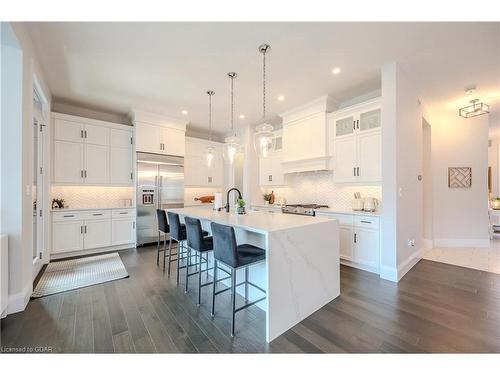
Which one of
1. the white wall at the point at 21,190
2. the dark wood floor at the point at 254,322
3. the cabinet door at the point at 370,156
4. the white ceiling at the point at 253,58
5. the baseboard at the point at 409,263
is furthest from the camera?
the cabinet door at the point at 370,156

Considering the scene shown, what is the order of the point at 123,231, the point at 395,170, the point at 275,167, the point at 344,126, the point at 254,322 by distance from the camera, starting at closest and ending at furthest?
1. the point at 254,322
2. the point at 395,170
3. the point at 344,126
4. the point at 123,231
5. the point at 275,167

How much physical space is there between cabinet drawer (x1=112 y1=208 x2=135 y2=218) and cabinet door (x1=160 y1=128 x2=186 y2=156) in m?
1.43

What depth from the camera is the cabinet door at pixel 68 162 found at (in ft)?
12.9

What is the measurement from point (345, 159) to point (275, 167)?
5.76ft

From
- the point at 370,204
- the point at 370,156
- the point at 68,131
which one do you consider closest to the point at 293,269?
the point at 370,204

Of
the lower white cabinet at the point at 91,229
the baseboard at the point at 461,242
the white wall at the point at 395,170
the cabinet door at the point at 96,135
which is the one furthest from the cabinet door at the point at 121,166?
the baseboard at the point at 461,242

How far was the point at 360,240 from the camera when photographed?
333 cm

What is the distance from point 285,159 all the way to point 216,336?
3618mm

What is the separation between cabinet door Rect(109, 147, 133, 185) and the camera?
14.7ft

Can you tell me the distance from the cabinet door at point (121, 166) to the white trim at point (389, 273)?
482 centimetres

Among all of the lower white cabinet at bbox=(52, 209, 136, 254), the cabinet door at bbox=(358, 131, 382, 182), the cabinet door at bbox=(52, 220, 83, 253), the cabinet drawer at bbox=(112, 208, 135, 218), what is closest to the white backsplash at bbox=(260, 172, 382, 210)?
the cabinet door at bbox=(358, 131, 382, 182)

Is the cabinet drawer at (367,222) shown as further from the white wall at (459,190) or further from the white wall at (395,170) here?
the white wall at (459,190)

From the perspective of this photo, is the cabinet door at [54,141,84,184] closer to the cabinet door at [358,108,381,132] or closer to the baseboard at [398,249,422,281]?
the cabinet door at [358,108,381,132]

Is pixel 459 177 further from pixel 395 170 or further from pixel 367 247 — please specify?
pixel 367 247
